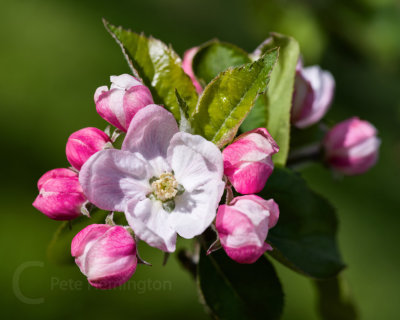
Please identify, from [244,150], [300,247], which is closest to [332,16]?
[300,247]

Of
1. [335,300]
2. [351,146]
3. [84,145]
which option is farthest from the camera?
[335,300]

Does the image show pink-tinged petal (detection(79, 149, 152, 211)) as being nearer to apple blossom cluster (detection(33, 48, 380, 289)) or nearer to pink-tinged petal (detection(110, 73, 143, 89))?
apple blossom cluster (detection(33, 48, 380, 289))

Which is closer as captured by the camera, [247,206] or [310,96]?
[247,206]

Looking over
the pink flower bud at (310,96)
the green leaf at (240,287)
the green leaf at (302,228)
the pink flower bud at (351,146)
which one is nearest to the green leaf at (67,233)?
the green leaf at (240,287)

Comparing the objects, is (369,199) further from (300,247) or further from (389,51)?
(300,247)

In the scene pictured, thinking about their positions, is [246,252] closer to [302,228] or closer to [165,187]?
[165,187]

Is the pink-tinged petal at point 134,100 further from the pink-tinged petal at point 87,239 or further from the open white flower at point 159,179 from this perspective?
the pink-tinged petal at point 87,239

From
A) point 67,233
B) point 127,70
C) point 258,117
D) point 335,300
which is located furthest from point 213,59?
point 127,70
